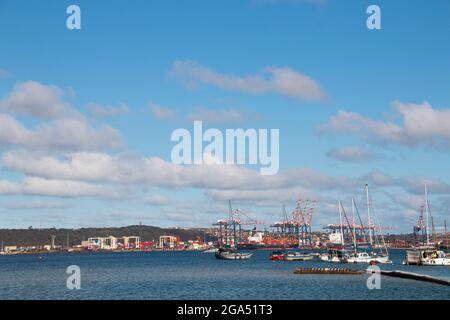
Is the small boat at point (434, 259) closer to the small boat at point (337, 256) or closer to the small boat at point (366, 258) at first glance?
the small boat at point (366, 258)

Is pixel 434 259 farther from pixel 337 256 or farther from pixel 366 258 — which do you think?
pixel 337 256

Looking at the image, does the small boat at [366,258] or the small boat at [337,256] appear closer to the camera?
the small boat at [366,258]

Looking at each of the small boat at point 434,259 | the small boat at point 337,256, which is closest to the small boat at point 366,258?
the small boat at point 337,256

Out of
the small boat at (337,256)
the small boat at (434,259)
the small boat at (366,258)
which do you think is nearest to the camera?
the small boat at (434,259)

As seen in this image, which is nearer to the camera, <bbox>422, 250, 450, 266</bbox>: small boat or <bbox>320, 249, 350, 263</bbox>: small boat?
<bbox>422, 250, 450, 266</bbox>: small boat

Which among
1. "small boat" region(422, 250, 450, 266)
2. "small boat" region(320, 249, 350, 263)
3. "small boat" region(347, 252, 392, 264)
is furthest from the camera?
"small boat" region(320, 249, 350, 263)

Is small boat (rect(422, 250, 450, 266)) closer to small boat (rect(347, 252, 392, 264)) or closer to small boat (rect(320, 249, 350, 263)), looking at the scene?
small boat (rect(347, 252, 392, 264))

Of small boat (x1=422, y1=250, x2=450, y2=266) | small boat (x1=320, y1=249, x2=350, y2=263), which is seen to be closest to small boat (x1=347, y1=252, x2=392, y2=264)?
small boat (x1=320, y1=249, x2=350, y2=263)

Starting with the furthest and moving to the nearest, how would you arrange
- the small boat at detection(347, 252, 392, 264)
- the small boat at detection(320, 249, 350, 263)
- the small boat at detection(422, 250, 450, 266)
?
1. the small boat at detection(320, 249, 350, 263)
2. the small boat at detection(347, 252, 392, 264)
3. the small boat at detection(422, 250, 450, 266)

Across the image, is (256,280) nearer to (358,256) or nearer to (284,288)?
(284,288)

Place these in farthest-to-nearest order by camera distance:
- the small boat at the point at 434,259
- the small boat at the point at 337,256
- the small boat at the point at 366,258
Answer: the small boat at the point at 337,256, the small boat at the point at 366,258, the small boat at the point at 434,259

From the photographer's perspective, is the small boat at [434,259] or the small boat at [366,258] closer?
the small boat at [434,259]
